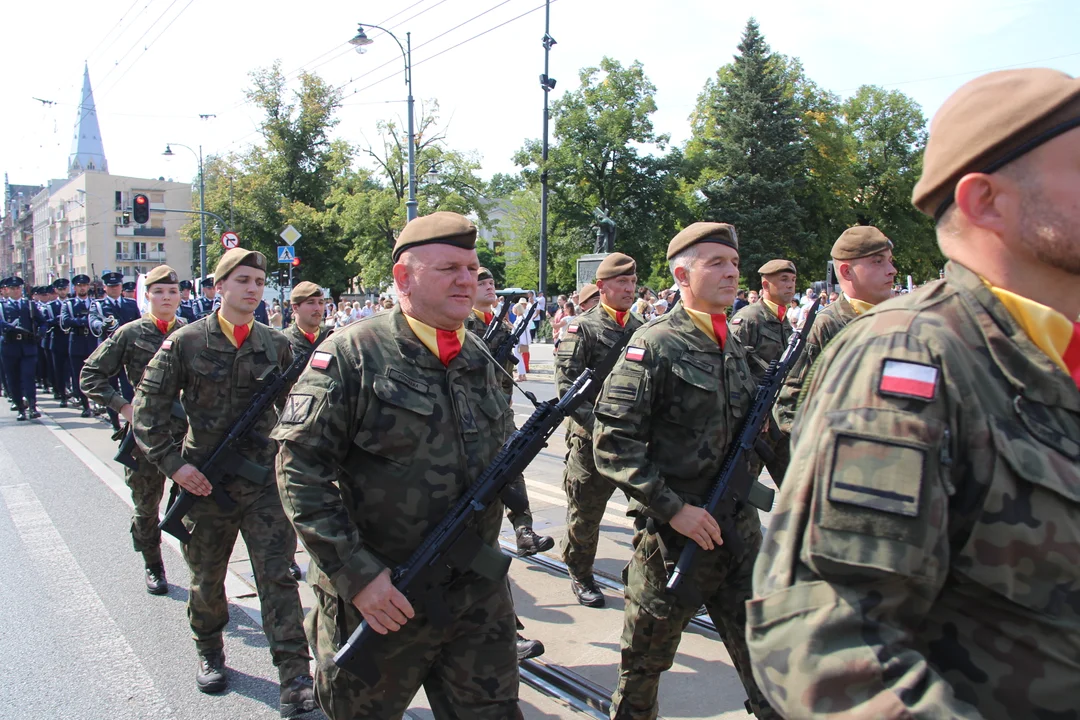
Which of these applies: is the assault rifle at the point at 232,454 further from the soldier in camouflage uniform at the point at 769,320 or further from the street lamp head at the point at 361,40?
the street lamp head at the point at 361,40

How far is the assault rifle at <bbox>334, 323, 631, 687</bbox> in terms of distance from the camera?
2.59 metres

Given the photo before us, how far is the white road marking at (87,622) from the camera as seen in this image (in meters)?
4.01

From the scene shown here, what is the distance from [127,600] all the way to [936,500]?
5.60 metres

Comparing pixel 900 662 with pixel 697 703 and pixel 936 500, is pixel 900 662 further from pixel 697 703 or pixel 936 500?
pixel 697 703

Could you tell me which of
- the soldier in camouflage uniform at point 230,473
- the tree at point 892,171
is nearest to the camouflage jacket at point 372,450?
the soldier in camouflage uniform at point 230,473

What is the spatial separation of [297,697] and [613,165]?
133 feet

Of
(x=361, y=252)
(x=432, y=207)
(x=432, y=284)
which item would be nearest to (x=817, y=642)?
(x=432, y=284)

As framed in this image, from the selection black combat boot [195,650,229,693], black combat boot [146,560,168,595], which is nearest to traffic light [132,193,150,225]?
black combat boot [146,560,168,595]

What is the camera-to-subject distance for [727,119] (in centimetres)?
4138

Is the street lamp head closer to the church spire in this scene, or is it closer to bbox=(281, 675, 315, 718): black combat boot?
bbox=(281, 675, 315, 718): black combat boot

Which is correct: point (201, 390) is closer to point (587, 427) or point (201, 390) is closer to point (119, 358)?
point (119, 358)

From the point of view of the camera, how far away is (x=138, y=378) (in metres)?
6.16

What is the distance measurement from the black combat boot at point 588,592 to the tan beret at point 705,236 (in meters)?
2.42

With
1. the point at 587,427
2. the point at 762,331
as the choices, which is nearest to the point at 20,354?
the point at 587,427
